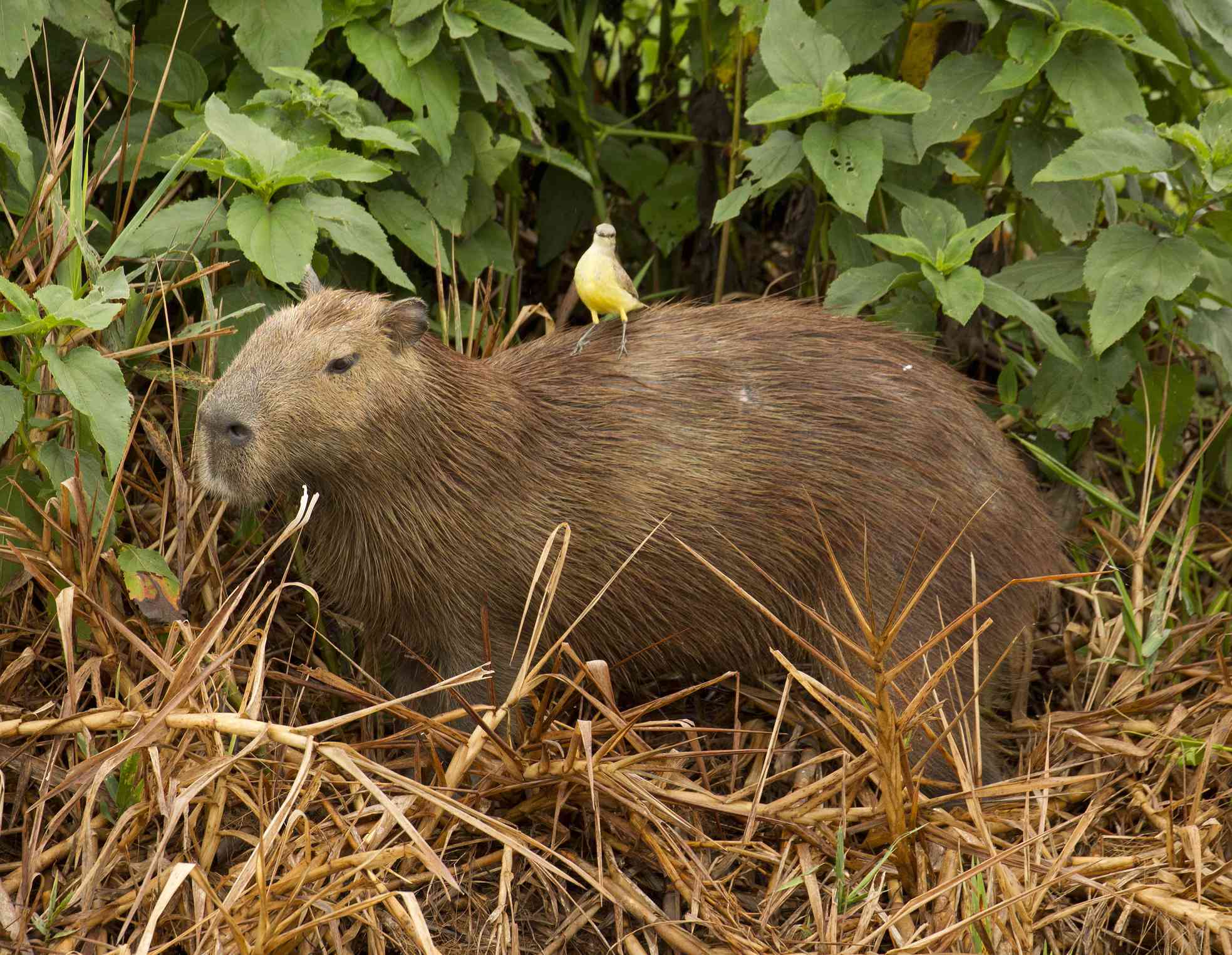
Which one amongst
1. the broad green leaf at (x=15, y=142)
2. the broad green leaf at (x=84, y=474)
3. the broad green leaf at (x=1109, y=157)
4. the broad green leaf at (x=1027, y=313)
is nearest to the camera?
the broad green leaf at (x=84, y=474)

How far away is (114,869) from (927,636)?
168 cm

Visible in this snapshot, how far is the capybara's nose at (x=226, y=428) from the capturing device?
9.07 ft

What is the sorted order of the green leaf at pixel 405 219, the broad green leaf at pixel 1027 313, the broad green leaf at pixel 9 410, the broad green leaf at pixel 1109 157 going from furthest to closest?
the green leaf at pixel 405 219, the broad green leaf at pixel 1027 313, the broad green leaf at pixel 1109 157, the broad green leaf at pixel 9 410

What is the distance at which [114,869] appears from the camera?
2.65 meters

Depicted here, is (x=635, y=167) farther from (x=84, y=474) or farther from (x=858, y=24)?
(x=84, y=474)

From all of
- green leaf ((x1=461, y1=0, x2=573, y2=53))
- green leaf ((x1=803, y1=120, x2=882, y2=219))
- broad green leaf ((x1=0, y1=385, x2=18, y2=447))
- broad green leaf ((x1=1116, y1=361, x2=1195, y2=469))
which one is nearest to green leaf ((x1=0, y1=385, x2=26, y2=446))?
broad green leaf ((x1=0, y1=385, x2=18, y2=447))

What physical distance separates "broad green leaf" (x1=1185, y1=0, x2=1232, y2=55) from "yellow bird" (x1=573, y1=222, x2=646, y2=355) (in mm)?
1607

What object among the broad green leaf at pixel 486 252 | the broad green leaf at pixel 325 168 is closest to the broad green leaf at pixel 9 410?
the broad green leaf at pixel 325 168

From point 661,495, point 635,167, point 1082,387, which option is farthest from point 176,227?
point 1082,387

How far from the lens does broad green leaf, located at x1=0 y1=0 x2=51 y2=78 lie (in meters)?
3.07

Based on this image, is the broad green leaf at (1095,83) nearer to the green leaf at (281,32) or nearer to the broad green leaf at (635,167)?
the broad green leaf at (635,167)

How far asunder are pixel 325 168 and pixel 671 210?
132 cm

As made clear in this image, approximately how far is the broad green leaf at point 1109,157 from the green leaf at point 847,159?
37 centimetres

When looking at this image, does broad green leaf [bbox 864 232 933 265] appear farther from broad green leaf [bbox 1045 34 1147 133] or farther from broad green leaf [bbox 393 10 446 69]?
broad green leaf [bbox 393 10 446 69]
